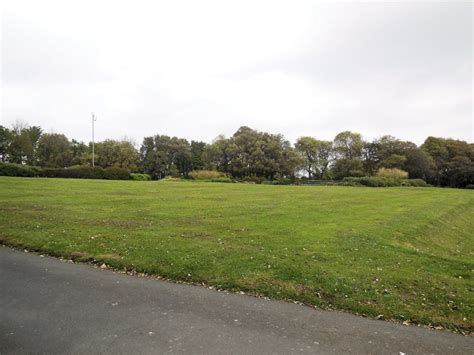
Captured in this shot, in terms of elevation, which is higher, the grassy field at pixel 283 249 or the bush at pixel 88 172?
the bush at pixel 88 172

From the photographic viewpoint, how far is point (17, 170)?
35.6 meters

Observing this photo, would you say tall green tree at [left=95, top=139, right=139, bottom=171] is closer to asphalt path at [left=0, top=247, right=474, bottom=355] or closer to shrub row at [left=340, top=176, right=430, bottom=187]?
shrub row at [left=340, top=176, right=430, bottom=187]


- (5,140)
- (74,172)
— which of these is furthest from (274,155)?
(5,140)

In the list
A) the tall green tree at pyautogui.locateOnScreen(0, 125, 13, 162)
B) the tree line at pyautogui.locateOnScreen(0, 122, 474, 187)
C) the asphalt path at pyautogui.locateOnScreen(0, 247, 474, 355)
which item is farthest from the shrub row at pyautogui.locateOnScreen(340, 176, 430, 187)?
the tall green tree at pyautogui.locateOnScreen(0, 125, 13, 162)

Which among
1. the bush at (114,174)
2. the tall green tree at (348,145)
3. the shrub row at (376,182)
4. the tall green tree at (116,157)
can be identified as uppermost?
the tall green tree at (348,145)

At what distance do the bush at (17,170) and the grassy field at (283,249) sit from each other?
2088 centimetres

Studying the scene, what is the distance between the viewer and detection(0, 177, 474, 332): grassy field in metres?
6.98

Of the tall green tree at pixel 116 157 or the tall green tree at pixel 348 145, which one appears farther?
the tall green tree at pixel 348 145

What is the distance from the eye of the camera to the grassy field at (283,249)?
22.9ft

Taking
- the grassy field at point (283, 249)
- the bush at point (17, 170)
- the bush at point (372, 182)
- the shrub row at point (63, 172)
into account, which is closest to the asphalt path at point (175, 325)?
the grassy field at point (283, 249)

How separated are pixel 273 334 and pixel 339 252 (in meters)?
5.19

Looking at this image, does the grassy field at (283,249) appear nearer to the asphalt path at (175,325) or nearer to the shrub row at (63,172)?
the asphalt path at (175,325)

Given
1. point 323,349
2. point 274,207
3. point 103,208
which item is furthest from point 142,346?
point 274,207

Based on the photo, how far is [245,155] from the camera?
73750mm
